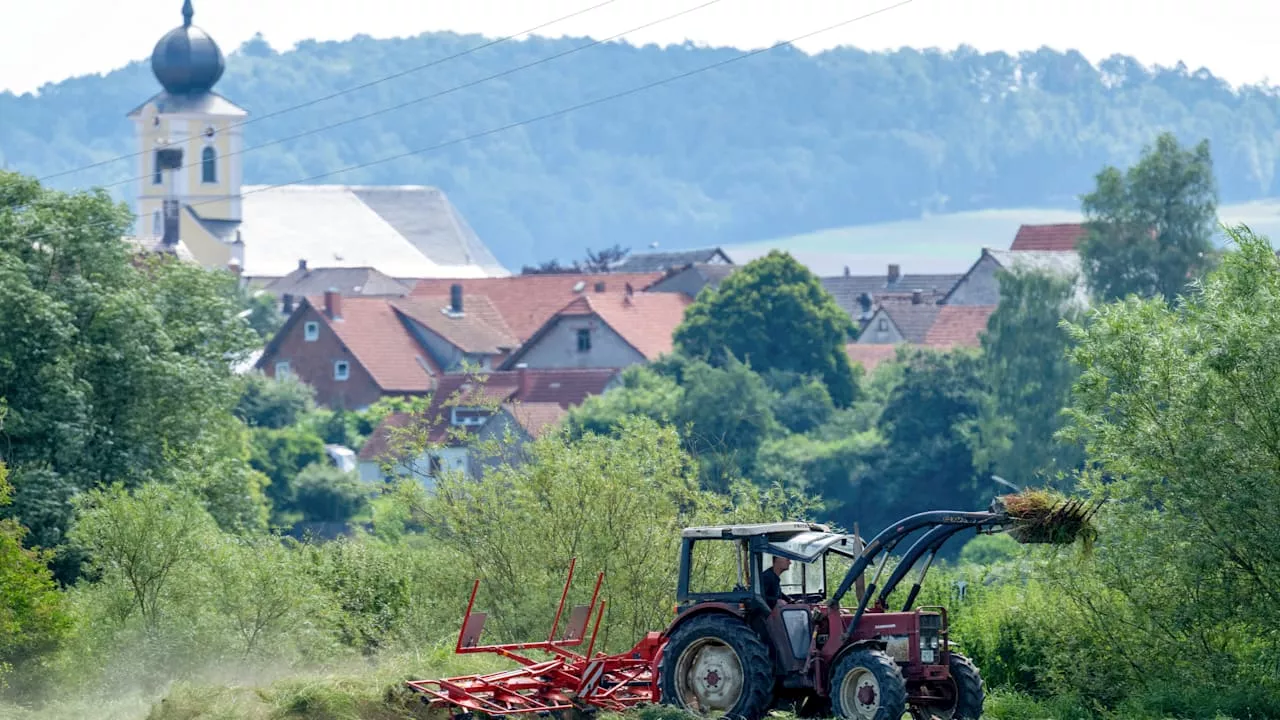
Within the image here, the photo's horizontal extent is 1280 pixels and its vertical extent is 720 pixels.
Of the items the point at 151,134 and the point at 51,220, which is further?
the point at 151,134

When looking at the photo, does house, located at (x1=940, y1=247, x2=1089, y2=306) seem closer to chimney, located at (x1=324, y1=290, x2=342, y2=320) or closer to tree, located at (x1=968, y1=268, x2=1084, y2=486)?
tree, located at (x1=968, y1=268, x2=1084, y2=486)

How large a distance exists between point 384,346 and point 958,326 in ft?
106

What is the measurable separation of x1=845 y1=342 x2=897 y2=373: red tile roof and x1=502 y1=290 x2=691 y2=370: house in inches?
374

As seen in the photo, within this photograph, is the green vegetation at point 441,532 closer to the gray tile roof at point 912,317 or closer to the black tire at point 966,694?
the black tire at point 966,694

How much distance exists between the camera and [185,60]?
163 metres

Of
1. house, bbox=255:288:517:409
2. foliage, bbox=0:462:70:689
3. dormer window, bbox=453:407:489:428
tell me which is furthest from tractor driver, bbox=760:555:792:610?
house, bbox=255:288:517:409

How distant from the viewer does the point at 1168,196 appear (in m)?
90.2

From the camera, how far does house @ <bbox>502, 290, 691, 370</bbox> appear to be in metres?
110

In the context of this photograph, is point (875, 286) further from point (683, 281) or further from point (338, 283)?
point (338, 283)

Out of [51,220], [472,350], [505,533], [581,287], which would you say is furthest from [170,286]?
[581,287]

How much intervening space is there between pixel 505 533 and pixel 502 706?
1129 cm

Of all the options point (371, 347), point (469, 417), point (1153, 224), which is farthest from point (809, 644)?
point (371, 347)

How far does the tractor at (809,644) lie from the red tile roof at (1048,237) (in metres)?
99.7

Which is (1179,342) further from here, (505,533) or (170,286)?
(170,286)
